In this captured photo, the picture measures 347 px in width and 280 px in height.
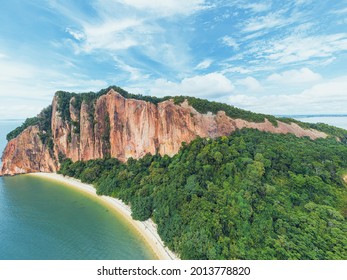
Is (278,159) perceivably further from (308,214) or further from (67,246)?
(67,246)

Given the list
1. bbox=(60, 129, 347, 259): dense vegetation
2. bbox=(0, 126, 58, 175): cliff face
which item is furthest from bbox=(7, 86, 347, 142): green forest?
bbox=(60, 129, 347, 259): dense vegetation

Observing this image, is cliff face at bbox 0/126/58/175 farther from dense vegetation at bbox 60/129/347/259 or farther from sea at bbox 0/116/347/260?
dense vegetation at bbox 60/129/347/259

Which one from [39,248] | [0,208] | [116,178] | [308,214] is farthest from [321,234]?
[0,208]

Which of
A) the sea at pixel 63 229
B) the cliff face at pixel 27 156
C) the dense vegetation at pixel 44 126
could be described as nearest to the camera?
the sea at pixel 63 229

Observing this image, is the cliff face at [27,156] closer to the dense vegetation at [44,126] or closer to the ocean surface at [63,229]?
the dense vegetation at [44,126]

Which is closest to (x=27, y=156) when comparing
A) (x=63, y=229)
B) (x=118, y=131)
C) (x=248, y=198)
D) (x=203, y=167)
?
(x=118, y=131)

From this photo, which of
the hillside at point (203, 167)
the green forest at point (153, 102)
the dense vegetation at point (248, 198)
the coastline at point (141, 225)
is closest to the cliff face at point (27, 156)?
the hillside at point (203, 167)
